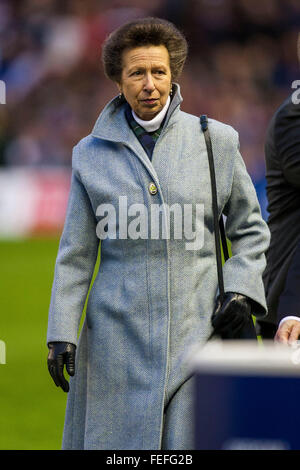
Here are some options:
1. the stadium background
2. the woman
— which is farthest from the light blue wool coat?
the stadium background

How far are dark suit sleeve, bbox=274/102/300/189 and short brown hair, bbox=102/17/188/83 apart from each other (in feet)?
1.49

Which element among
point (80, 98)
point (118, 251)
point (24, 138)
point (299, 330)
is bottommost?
point (299, 330)

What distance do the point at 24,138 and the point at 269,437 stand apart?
69.2 feet

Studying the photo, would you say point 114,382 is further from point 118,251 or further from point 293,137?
point 293,137

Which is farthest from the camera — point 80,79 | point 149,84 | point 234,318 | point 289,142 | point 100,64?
point 80,79

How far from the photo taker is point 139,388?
148 inches

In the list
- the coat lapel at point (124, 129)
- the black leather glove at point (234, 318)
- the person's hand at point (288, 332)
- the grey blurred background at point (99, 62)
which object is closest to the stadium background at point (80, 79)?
the grey blurred background at point (99, 62)

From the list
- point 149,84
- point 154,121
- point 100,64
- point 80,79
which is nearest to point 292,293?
point 154,121

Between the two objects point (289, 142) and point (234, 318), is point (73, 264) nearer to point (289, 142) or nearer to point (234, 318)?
point (234, 318)

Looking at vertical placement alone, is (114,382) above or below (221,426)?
above

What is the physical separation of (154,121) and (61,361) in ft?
3.14

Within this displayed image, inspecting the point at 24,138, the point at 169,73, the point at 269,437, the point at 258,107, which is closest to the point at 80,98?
the point at 24,138

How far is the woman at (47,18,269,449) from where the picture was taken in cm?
375

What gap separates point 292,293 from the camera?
3.85 m
